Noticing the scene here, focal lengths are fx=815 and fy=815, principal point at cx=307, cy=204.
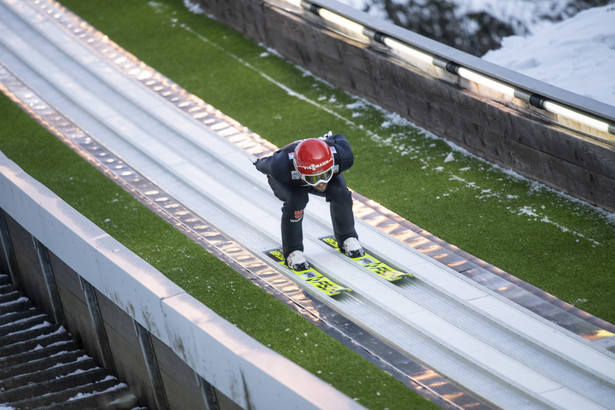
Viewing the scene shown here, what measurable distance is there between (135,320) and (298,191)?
1553mm

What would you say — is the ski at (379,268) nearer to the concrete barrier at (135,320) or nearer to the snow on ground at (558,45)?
the concrete barrier at (135,320)

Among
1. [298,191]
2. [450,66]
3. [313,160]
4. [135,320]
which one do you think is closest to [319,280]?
[298,191]

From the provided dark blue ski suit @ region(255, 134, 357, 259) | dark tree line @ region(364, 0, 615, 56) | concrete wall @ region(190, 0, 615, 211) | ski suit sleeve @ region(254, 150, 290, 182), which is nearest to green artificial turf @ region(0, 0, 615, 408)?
concrete wall @ region(190, 0, 615, 211)

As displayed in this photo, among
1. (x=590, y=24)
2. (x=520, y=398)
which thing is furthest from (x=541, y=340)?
(x=590, y=24)

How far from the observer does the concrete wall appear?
23.0ft

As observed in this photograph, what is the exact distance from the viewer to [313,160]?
18.7 ft

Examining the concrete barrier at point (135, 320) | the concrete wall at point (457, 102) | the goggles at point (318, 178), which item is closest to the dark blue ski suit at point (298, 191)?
the goggles at point (318, 178)

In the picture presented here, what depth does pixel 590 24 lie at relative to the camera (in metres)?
10.7

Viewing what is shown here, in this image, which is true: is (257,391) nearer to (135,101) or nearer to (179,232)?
(179,232)

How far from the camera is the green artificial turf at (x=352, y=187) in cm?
569

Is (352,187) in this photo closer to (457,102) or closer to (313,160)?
(457,102)

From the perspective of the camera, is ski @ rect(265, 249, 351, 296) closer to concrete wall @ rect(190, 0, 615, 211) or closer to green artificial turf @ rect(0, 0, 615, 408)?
green artificial turf @ rect(0, 0, 615, 408)

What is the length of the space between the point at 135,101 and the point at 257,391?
608cm

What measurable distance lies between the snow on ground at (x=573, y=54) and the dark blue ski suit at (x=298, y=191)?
3.78m
